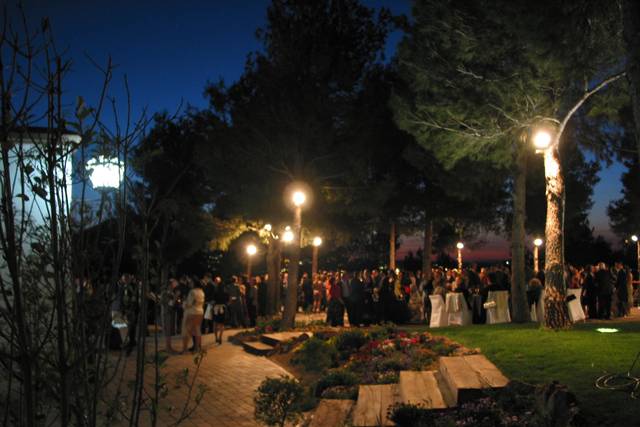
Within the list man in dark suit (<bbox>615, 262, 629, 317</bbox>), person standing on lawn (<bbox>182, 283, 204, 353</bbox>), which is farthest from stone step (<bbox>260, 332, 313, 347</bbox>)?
man in dark suit (<bbox>615, 262, 629, 317</bbox>)

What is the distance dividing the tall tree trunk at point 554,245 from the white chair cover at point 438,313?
4.97 m

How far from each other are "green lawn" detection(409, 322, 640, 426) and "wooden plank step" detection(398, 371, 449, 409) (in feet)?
3.47

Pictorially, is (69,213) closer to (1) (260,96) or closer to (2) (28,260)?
(2) (28,260)

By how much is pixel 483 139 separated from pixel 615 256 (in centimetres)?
4327

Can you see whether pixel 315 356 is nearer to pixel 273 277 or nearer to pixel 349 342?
pixel 349 342

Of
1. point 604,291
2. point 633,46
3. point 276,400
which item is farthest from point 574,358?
point 604,291

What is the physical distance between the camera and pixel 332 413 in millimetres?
7520

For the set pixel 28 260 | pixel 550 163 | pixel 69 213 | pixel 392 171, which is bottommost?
pixel 28 260

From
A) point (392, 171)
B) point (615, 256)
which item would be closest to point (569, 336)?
point (392, 171)

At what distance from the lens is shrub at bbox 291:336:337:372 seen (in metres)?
12.2

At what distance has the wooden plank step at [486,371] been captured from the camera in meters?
7.16

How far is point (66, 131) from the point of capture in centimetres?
304

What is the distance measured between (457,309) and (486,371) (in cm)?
935

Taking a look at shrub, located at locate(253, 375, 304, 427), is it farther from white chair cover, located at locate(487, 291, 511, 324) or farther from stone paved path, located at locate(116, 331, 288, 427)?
white chair cover, located at locate(487, 291, 511, 324)
